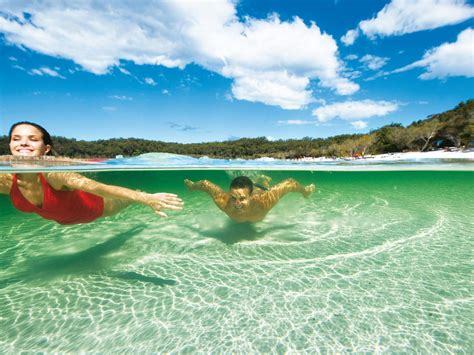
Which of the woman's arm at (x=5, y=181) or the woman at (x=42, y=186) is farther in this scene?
the woman's arm at (x=5, y=181)

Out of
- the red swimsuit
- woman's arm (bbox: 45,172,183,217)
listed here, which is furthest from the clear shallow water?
woman's arm (bbox: 45,172,183,217)

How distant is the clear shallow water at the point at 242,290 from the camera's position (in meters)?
2.85

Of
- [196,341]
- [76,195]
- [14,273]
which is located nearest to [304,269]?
[196,341]

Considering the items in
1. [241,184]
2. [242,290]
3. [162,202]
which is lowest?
[242,290]

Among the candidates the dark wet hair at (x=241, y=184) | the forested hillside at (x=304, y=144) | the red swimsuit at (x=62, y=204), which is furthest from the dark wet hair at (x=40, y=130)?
the forested hillside at (x=304, y=144)

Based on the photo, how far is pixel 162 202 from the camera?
2.88m

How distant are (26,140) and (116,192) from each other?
2130 millimetres

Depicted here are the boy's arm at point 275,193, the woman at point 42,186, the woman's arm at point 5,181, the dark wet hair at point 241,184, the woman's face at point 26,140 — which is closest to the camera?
the woman at point 42,186

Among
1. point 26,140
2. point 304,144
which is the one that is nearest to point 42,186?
point 26,140

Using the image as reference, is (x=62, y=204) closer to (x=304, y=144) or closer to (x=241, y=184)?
(x=241, y=184)

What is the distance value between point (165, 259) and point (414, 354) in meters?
4.55

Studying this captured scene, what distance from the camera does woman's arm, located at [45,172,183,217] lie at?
9.42 ft

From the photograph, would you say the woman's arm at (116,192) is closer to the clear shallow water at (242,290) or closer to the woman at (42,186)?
the woman at (42,186)

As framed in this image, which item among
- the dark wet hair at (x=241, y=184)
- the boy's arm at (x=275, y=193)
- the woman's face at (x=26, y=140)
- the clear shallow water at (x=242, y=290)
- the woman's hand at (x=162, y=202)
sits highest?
the woman's face at (x=26, y=140)
